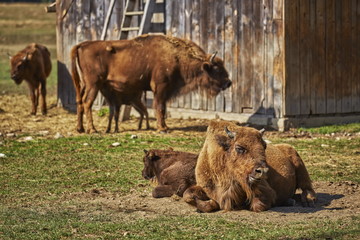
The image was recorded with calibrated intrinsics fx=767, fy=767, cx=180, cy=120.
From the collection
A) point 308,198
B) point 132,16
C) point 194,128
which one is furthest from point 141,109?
point 308,198

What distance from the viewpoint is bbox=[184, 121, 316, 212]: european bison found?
823 centimetres

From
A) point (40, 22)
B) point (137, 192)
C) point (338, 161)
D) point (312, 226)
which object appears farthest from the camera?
point (40, 22)

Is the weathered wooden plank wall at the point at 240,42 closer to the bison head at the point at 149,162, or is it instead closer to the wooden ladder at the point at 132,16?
the wooden ladder at the point at 132,16

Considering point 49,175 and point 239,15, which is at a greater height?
point 239,15

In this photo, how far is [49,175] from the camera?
1182cm

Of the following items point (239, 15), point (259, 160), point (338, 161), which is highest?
point (239, 15)

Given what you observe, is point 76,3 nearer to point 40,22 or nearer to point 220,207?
point 220,207

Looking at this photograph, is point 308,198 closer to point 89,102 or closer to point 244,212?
point 244,212

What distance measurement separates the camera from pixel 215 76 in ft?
54.6

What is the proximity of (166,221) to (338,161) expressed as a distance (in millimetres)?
5293

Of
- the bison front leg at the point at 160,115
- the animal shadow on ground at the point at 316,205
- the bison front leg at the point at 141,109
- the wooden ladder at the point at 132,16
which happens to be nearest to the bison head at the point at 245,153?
the animal shadow on ground at the point at 316,205

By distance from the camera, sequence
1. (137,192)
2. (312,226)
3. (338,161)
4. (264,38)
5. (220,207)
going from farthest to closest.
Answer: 1. (264,38)
2. (338,161)
3. (137,192)
4. (220,207)
5. (312,226)

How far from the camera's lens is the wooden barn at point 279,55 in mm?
16484

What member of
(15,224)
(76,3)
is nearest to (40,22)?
(76,3)
